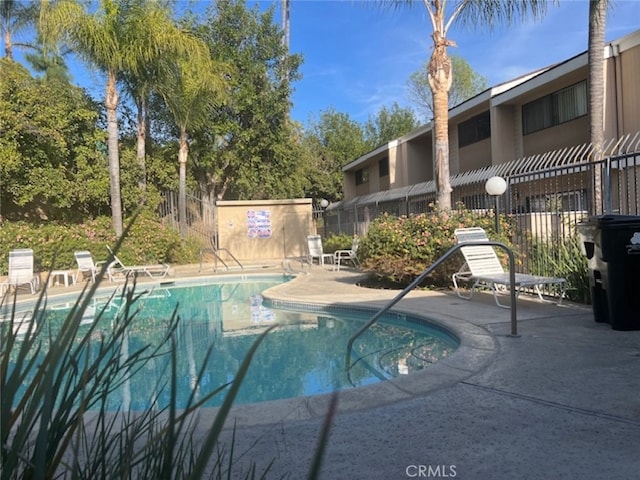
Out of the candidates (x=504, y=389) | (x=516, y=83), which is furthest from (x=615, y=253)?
(x=516, y=83)

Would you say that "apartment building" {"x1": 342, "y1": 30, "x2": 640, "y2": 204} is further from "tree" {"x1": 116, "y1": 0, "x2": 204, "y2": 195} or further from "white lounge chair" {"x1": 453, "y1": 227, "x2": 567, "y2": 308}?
"tree" {"x1": 116, "y1": 0, "x2": 204, "y2": 195}

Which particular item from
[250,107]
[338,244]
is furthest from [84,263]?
[250,107]

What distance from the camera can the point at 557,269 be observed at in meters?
7.62

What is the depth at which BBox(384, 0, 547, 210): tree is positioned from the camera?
1052 centimetres

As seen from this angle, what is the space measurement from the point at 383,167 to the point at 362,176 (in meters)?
3.61

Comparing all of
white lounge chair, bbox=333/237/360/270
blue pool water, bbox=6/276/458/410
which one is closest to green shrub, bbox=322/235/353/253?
white lounge chair, bbox=333/237/360/270

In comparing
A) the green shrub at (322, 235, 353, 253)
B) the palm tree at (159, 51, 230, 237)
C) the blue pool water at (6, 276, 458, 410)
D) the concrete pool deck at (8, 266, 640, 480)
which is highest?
the palm tree at (159, 51, 230, 237)

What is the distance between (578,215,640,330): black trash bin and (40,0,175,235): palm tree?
13.8 metres

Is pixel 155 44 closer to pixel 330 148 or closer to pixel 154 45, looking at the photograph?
pixel 154 45

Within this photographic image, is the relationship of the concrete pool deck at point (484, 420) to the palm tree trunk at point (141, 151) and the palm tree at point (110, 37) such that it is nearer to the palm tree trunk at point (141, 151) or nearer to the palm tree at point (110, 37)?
the palm tree at point (110, 37)

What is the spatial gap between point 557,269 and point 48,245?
12.9 m

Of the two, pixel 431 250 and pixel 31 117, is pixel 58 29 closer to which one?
pixel 31 117

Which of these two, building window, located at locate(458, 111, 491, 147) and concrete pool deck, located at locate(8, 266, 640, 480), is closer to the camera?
concrete pool deck, located at locate(8, 266, 640, 480)

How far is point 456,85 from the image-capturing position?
1499 inches
